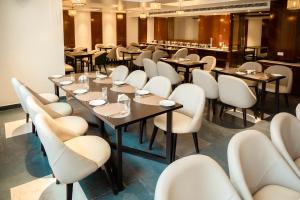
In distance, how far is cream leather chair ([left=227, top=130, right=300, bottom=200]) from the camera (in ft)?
5.04

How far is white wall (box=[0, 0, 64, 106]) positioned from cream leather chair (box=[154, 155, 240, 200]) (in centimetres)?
434

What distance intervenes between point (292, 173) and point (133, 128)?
2.49 metres

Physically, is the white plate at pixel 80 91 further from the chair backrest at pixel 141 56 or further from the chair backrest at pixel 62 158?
the chair backrest at pixel 141 56

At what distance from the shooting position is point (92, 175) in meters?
2.59

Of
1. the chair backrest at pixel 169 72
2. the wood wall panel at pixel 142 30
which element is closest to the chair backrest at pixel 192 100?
the chair backrest at pixel 169 72

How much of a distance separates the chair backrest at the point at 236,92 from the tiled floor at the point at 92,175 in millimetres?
376

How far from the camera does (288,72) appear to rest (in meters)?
4.81

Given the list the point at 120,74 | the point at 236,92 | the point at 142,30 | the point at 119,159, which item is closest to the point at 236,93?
the point at 236,92

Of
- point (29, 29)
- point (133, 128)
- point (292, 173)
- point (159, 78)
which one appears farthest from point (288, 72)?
point (29, 29)

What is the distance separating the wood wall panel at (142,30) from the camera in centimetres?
1262

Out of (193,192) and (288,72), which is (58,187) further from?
(288,72)

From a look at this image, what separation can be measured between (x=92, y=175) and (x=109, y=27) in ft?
33.3

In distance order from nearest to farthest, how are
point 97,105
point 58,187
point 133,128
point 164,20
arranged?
point 58,187
point 97,105
point 133,128
point 164,20

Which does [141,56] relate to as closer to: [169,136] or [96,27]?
[96,27]
